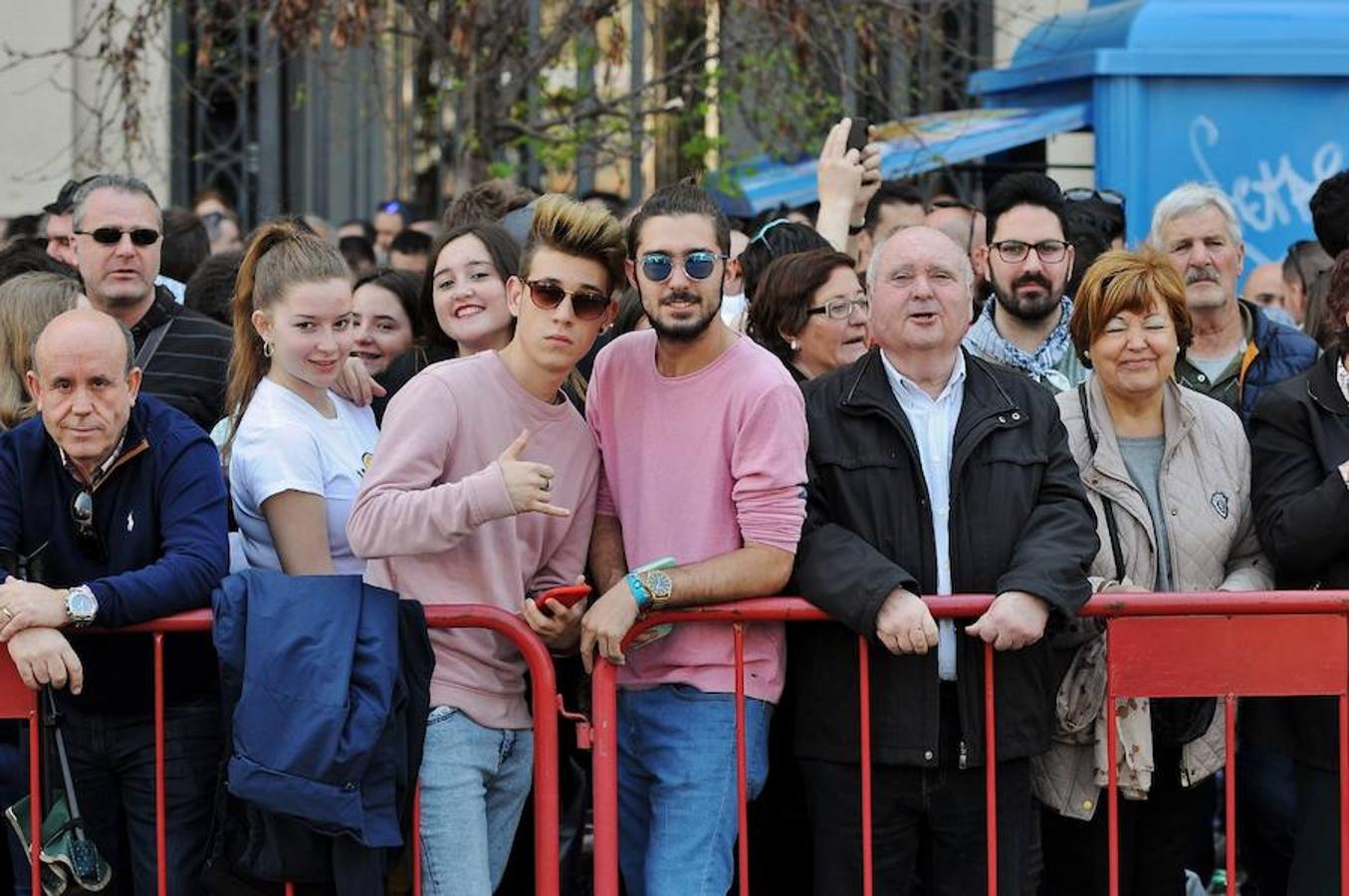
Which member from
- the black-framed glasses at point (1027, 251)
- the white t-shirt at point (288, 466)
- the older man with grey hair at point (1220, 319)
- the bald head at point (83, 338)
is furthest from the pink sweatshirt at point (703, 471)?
the older man with grey hair at point (1220, 319)

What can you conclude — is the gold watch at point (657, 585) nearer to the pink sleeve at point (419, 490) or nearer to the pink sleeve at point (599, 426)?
the pink sleeve at point (599, 426)

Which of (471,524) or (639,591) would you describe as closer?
(471,524)

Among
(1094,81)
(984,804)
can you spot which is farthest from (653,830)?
(1094,81)

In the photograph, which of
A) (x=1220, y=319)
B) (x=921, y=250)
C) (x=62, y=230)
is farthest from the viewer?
(x=62, y=230)

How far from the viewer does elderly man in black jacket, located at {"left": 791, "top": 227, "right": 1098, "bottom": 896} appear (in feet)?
15.8

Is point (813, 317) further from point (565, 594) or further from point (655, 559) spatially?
point (565, 594)

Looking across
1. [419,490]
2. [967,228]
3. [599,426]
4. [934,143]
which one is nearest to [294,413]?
[419,490]

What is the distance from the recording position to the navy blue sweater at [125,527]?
4785 mm

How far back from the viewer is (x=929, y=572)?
488 centimetres

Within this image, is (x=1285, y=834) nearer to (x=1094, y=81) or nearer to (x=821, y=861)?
(x=821, y=861)

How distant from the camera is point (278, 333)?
5145mm

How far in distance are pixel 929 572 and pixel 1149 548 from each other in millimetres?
653

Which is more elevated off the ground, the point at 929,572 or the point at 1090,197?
the point at 1090,197

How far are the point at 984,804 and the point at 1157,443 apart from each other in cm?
108
